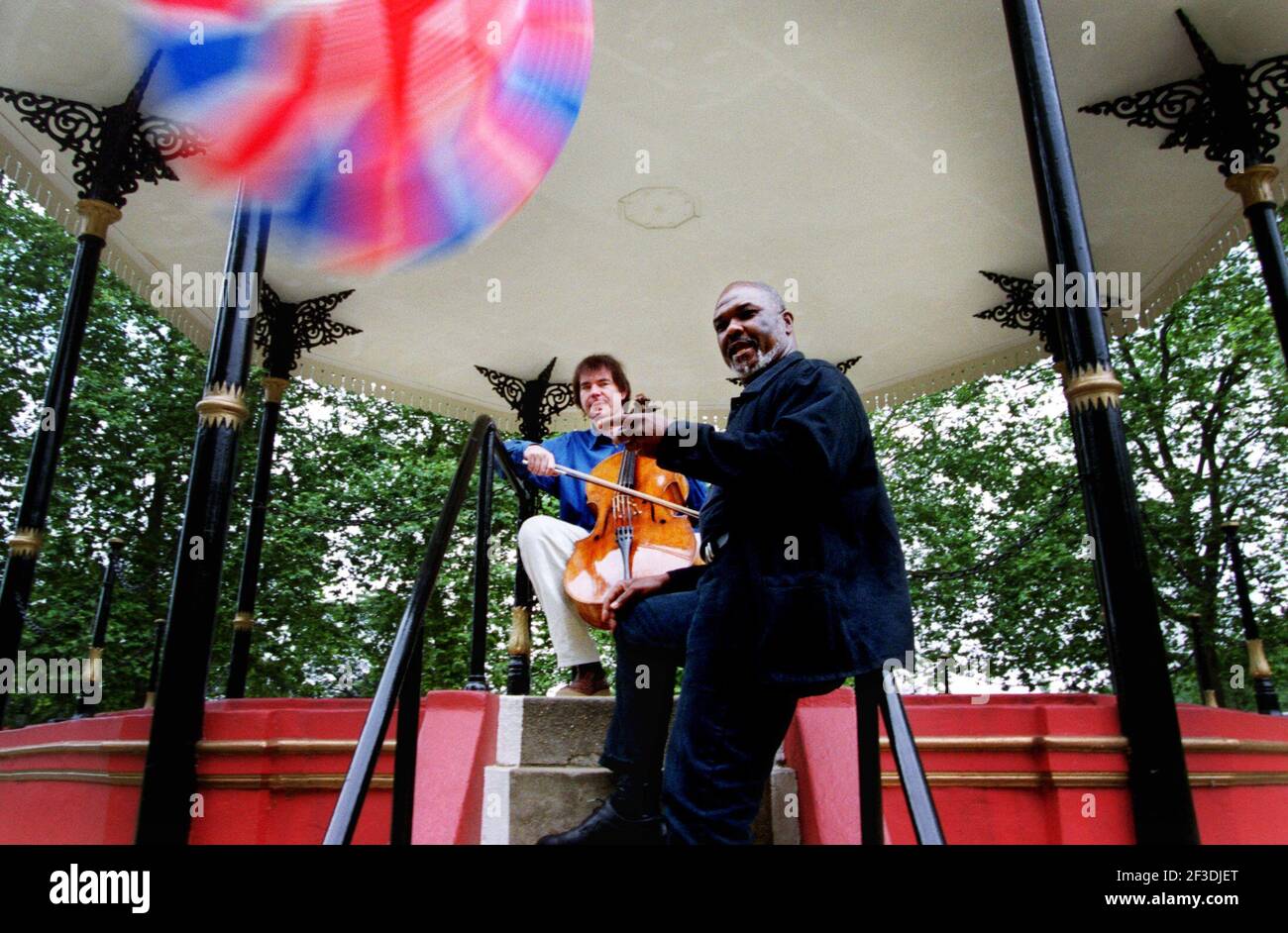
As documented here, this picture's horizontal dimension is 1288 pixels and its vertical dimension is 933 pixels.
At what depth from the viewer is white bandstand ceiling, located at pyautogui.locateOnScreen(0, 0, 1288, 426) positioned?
14.5 ft

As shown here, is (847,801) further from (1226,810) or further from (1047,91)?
(1047,91)

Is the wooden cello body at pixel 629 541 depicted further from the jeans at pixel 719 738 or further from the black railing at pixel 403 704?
the jeans at pixel 719 738

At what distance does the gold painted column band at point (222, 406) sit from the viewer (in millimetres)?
3537

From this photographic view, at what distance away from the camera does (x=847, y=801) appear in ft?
8.93

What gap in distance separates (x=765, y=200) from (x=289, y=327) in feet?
12.8

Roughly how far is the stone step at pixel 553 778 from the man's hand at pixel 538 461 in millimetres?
1175

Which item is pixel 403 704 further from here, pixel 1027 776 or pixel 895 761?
pixel 1027 776

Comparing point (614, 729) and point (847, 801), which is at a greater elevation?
point (614, 729)

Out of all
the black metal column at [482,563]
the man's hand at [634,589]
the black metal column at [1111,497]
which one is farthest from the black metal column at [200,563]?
the black metal column at [1111,497]

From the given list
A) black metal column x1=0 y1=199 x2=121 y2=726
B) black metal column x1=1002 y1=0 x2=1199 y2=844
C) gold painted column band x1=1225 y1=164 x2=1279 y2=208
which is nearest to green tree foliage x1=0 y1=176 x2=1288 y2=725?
black metal column x1=0 y1=199 x2=121 y2=726

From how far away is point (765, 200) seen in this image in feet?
18.9

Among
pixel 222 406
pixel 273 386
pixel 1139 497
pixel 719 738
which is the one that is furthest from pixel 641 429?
pixel 1139 497
